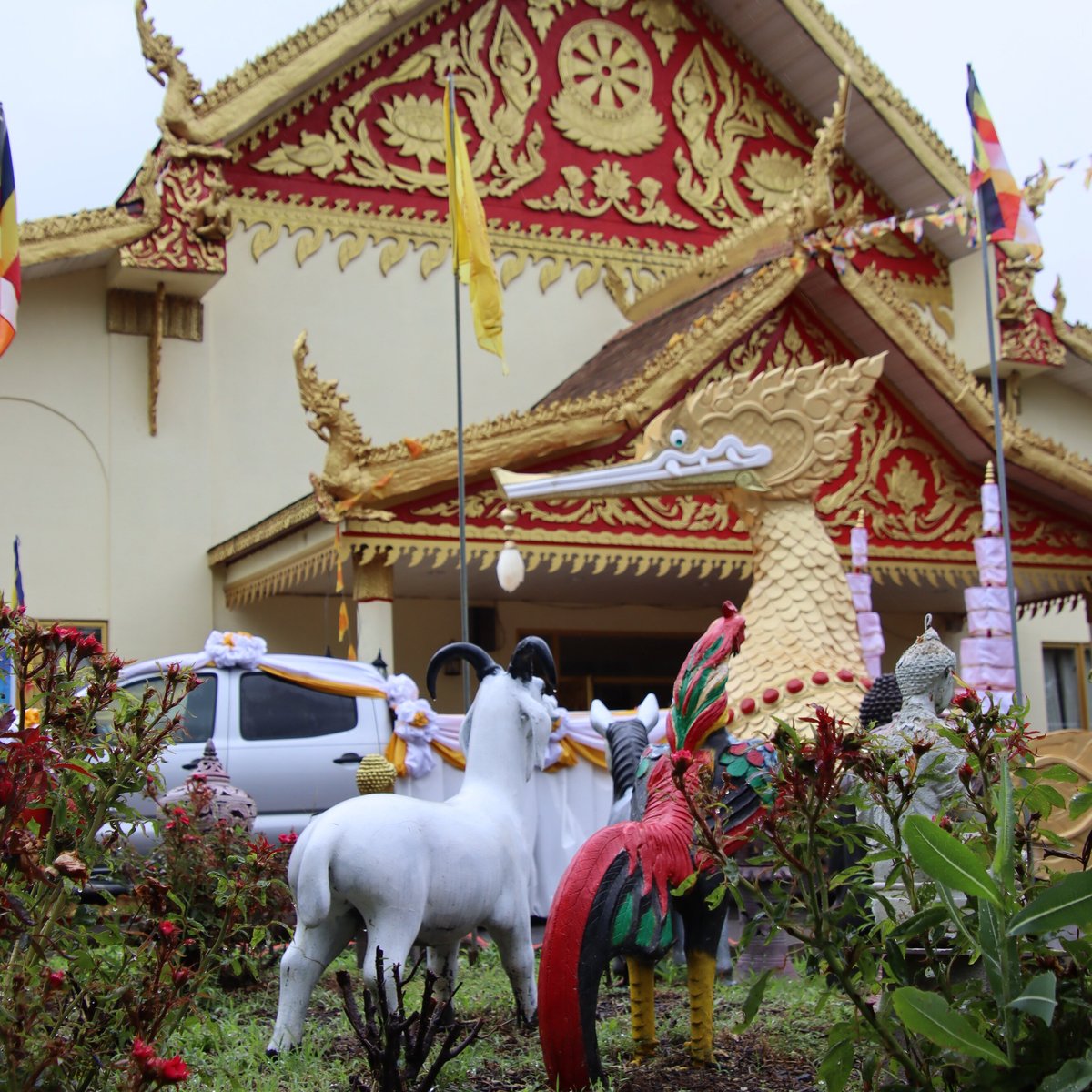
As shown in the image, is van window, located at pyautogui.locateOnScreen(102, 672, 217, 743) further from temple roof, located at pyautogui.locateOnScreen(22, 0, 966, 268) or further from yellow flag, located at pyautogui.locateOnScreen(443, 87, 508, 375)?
temple roof, located at pyautogui.locateOnScreen(22, 0, 966, 268)

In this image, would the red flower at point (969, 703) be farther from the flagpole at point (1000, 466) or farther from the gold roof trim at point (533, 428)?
the gold roof trim at point (533, 428)

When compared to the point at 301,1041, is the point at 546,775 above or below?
above

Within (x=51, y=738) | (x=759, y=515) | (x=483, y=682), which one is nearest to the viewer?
(x=51, y=738)

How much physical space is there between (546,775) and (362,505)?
2187mm

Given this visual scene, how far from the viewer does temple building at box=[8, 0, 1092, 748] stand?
11094mm

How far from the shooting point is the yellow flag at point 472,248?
10.2 metres

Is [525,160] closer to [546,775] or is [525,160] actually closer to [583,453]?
[583,453]

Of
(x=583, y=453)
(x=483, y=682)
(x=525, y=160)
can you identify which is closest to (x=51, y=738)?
(x=483, y=682)

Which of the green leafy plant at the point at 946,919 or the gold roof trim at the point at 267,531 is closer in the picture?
the green leafy plant at the point at 946,919

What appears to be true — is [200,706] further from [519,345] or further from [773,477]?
[519,345]

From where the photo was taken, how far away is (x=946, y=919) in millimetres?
3348

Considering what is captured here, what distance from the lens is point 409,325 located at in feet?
46.8

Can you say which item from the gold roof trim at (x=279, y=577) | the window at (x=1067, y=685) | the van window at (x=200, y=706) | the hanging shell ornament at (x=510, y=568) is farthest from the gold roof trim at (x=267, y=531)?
the window at (x=1067, y=685)

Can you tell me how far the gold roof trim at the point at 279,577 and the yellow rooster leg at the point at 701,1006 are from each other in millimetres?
6117
